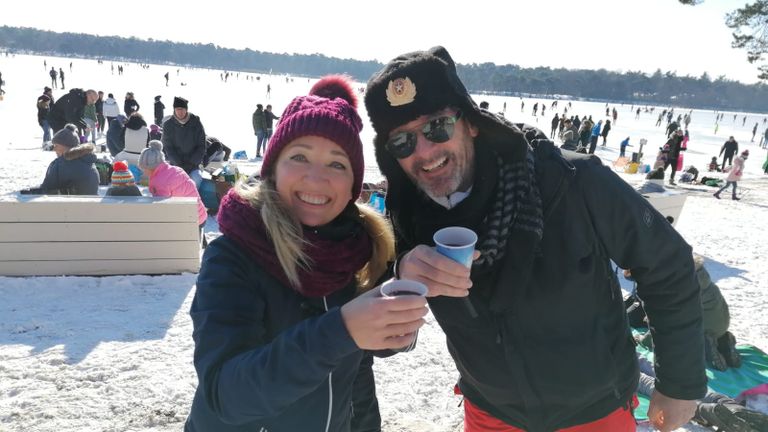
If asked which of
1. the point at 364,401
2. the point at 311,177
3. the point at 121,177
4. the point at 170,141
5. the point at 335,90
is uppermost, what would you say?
the point at 335,90

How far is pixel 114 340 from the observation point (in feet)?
13.5

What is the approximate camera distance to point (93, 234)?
5.18 metres

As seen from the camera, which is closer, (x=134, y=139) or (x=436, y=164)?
(x=436, y=164)

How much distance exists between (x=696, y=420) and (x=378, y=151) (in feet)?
11.1

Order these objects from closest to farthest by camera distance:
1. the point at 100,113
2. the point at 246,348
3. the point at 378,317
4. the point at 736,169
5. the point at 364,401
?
the point at 378,317, the point at 246,348, the point at 364,401, the point at 736,169, the point at 100,113

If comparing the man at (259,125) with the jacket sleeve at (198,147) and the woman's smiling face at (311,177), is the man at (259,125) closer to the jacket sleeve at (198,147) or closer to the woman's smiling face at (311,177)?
the jacket sleeve at (198,147)

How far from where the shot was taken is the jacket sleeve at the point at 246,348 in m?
1.09

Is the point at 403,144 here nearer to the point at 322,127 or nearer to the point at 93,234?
the point at 322,127

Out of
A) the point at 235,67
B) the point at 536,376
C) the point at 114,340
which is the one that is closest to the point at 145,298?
the point at 114,340

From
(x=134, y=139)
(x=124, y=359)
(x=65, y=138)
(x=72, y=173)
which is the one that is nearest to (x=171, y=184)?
(x=72, y=173)

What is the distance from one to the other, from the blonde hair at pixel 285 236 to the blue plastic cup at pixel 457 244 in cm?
43

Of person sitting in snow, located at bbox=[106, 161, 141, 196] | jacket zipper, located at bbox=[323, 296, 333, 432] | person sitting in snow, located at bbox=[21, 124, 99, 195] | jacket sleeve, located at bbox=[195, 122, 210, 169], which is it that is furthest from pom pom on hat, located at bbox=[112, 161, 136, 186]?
jacket zipper, located at bbox=[323, 296, 333, 432]

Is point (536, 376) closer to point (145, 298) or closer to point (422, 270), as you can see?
point (422, 270)

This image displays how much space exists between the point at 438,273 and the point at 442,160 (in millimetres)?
663
